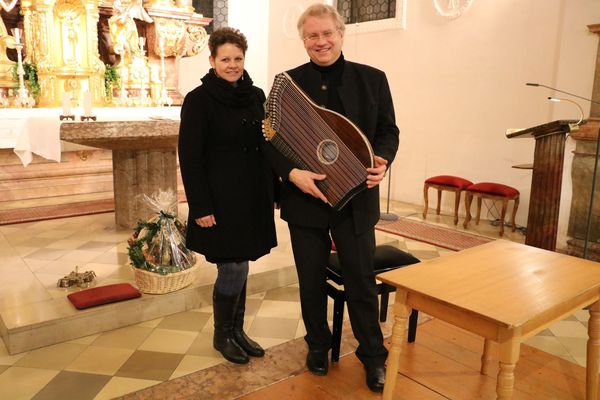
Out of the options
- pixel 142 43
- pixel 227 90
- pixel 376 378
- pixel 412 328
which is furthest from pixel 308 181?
pixel 142 43

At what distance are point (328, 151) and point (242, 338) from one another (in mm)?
1127

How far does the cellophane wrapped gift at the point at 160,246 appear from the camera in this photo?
10.6 feet

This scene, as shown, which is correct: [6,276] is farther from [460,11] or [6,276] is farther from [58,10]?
[460,11]

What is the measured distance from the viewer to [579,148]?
463 cm

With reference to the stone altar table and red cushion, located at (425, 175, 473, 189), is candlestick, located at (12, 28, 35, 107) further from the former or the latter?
red cushion, located at (425, 175, 473, 189)

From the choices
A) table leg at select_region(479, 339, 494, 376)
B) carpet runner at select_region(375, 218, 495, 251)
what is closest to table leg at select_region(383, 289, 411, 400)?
table leg at select_region(479, 339, 494, 376)

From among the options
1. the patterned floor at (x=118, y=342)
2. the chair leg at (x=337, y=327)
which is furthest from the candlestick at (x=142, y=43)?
the chair leg at (x=337, y=327)

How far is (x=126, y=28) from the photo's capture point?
21.4 feet

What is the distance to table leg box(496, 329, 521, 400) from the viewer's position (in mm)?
1731

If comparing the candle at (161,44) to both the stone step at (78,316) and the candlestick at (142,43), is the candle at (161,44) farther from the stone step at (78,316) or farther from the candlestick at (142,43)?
the stone step at (78,316)

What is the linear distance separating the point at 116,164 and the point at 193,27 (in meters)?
3.34

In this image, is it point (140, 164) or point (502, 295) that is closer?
point (502, 295)

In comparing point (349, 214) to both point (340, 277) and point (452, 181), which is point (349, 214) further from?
point (452, 181)

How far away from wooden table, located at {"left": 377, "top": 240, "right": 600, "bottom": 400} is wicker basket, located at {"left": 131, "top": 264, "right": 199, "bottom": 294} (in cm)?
158
